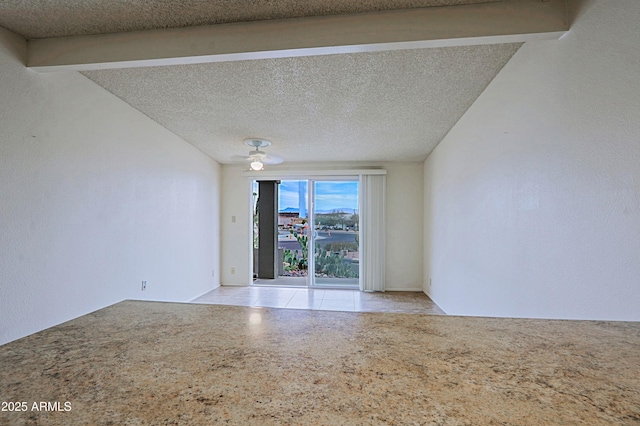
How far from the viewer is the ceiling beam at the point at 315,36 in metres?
1.53

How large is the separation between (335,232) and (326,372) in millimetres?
4766

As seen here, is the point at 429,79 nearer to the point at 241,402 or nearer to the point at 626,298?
the point at 626,298

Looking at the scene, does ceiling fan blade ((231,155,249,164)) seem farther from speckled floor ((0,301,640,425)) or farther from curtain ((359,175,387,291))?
speckled floor ((0,301,640,425))

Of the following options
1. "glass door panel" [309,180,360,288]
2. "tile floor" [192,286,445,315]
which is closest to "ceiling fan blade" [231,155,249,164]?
"glass door panel" [309,180,360,288]

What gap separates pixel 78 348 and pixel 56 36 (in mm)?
2150

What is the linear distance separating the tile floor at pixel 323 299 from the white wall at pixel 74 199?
43.1 inches

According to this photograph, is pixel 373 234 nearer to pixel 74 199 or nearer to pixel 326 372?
pixel 74 199

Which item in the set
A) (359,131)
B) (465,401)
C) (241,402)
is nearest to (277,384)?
(241,402)

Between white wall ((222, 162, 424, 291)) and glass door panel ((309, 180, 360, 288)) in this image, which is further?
glass door panel ((309, 180, 360, 288))

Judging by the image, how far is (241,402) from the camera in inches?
22.8

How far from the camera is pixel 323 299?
4645mm

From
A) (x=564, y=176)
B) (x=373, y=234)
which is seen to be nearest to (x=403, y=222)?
(x=373, y=234)

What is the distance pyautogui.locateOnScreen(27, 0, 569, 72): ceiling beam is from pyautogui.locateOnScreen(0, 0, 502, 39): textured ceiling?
38mm

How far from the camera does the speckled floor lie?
0.55 metres
